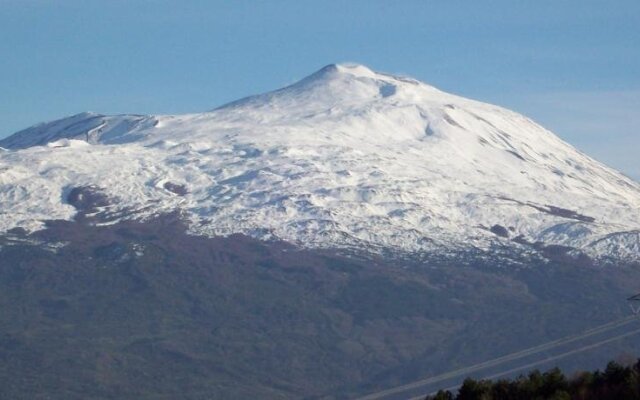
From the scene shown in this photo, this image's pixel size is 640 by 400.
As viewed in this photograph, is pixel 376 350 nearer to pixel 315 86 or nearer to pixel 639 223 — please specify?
pixel 639 223

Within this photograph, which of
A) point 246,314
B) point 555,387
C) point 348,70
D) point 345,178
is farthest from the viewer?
point 348,70

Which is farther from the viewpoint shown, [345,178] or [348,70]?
[348,70]


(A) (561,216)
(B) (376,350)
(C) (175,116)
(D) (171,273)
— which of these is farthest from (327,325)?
(C) (175,116)

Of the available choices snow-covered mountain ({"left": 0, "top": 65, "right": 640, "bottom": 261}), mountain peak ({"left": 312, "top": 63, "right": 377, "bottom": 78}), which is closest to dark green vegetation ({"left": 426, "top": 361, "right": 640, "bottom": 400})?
snow-covered mountain ({"left": 0, "top": 65, "right": 640, "bottom": 261})

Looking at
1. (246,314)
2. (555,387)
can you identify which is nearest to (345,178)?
(246,314)

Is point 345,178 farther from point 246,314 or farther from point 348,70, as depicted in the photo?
point 348,70

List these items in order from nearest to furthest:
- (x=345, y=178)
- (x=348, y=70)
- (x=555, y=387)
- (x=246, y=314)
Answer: (x=555, y=387), (x=246, y=314), (x=345, y=178), (x=348, y=70)
